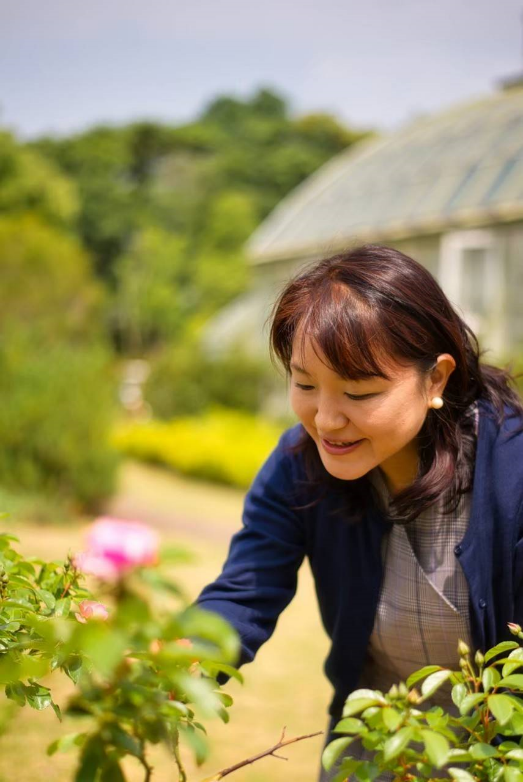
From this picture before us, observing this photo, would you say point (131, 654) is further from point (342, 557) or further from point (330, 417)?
point (342, 557)

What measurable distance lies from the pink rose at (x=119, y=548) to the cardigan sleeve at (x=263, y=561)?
939 mm

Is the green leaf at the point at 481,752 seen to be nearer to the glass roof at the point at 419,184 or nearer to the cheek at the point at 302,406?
the cheek at the point at 302,406

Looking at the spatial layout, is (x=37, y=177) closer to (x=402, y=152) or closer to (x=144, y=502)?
(x=402, y=152)

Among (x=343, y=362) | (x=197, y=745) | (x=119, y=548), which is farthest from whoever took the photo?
(x=343, y=362)

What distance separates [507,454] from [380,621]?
1.48ft

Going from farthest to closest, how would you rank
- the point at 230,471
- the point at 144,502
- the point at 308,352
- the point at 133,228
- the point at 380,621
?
the point at 133,228, the point at 230,471, the point at 144,502, the point at 380,621, the point at 308,352

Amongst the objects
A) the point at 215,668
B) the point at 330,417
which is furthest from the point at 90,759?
the point at 330,417

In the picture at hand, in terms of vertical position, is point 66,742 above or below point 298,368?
below

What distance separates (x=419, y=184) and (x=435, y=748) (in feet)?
37.1

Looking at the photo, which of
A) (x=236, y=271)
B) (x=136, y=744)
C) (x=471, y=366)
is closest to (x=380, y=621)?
(x=471, y=366)

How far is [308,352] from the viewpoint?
142 centimetres

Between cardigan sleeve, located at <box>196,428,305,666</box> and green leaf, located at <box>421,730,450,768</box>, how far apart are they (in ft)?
2.44

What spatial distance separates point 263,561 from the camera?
1.73m

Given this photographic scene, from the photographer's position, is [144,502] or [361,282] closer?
[361,282]
